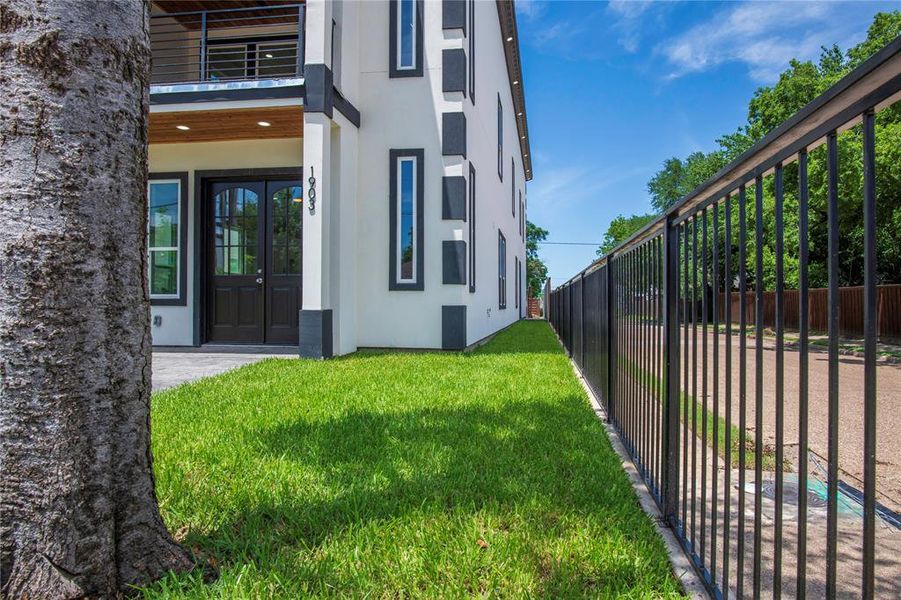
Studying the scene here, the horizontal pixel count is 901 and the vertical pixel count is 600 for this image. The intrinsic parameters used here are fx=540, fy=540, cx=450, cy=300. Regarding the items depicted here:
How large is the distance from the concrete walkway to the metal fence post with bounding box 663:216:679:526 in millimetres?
4289

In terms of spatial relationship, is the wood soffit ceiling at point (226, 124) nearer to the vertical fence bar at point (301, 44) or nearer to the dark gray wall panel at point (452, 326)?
the vertical fence bar at point (301, 44)

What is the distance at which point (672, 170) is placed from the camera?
48.3 metres

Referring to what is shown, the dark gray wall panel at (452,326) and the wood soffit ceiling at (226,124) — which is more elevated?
the wood soffit ceiling at (226,124)

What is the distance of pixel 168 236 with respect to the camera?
27.5 feet

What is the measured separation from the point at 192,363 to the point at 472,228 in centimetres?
447

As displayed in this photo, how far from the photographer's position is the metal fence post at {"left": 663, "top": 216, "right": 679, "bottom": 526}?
2.13 metres

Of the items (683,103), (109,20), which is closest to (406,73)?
(109,20)

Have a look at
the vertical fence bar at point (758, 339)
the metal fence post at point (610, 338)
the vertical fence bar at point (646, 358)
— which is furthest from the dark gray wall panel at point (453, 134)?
the vertical fence bar at point (758, 339)

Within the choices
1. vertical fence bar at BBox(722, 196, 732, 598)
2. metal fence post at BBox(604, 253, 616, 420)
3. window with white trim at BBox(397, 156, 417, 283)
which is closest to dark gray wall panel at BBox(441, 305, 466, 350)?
window with white trim at BBox(397, 156, 417, 283)

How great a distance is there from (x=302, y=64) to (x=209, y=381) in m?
4.49

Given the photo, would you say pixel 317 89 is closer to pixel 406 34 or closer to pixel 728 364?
pixel 406 34

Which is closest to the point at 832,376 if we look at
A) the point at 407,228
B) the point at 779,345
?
the point at 779,345

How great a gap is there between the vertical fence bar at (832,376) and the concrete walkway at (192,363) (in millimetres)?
4965

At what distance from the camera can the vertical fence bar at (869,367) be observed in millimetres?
908
